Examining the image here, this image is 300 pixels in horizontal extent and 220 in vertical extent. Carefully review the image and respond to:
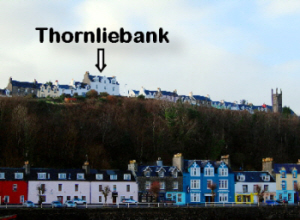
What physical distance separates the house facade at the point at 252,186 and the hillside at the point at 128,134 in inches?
513

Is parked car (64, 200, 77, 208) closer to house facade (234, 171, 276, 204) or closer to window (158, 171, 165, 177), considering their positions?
window (158, 171, 165, 177)

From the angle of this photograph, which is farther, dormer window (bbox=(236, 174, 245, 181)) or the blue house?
dormer window (bbox=(236, 174, 245, 181))

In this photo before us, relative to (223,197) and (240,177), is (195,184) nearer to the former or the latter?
(223,197)

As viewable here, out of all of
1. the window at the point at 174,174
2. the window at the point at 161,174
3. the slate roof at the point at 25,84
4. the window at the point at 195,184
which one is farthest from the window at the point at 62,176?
the slate roof at the point at 25,84

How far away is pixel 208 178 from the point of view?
5775 centimetres

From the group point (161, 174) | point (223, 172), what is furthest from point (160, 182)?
point (223, 172)

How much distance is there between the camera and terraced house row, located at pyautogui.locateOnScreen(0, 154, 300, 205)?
50.8m

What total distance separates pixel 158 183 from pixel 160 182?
106cm

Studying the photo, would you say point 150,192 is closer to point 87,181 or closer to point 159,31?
point 87,181

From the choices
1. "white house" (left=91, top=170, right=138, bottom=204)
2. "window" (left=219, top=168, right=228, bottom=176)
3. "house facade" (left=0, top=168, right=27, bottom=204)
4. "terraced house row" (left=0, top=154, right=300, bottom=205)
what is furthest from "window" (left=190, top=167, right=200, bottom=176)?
"house facade" (left=0, top=168, right=27, bottom=204)

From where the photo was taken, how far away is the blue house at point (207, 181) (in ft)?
186

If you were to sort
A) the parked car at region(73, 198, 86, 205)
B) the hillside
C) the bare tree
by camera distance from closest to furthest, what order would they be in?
the parked car at region(73, 198, 86, 205)
the bare tree
the hillside

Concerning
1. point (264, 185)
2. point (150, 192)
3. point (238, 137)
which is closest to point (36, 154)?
point (150, 192)

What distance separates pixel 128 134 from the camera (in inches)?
2872
